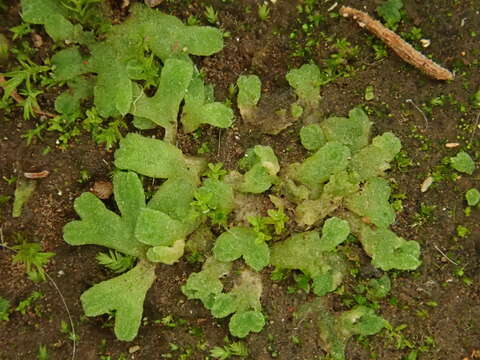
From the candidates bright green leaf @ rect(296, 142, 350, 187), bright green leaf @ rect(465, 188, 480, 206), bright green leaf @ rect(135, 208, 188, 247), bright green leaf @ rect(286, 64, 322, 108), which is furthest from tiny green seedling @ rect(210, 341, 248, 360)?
bright green leaf @ rect(465, 188, 480, 206)

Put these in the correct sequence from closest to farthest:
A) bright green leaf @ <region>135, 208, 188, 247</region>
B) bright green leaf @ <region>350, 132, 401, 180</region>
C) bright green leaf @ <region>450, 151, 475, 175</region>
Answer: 1. bright green leaf @ <region>135, 208, 188, 247</region>
2. bright green leaf @ <region>350, 132, 401, 180</region>
3. bright green leaf @ <region>450, 151, 475, 175</region>

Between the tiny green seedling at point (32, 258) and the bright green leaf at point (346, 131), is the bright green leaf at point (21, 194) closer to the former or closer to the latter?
the tiny green seedling at point (32, 258)

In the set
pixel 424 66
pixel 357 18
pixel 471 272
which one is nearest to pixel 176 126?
pixel 357 18

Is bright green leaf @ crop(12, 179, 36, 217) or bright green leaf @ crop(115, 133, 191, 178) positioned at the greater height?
bright green leaf @ crop(115, 133, 191, 178)

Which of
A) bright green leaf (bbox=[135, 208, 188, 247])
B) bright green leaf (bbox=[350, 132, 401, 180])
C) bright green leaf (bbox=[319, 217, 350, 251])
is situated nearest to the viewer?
bright green leaf (bbox=[135, 208, 188, 247])

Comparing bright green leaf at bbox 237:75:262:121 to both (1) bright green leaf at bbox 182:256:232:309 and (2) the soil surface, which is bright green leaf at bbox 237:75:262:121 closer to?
(2) the soil surface

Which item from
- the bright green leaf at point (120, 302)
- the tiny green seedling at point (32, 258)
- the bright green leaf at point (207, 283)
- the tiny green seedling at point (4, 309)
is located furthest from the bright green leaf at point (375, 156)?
the tiny green seedling at point (4, 309)

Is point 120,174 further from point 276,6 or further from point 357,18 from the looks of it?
point 357,18
